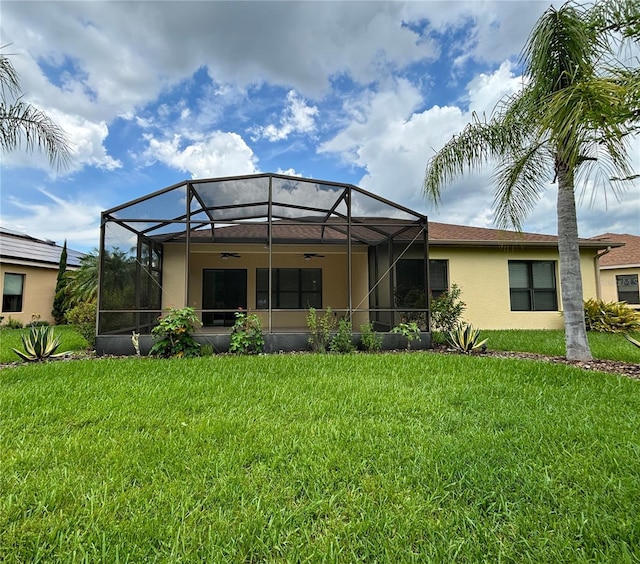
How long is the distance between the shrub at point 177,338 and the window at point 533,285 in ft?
32.6

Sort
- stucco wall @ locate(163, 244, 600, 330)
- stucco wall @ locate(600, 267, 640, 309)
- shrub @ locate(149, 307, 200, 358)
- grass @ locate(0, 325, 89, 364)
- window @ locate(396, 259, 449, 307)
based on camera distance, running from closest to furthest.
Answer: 1. shrub @ locate(149, 307, 200, 358)
2. grass @ locate(0, 325, 89, 364)
3. window @ locate(396, 259, 449, 307)
4. stucco wall @ locate(163, 244, 600, 330)
5. stucco wall @ locate(600, 267, 640, 309)

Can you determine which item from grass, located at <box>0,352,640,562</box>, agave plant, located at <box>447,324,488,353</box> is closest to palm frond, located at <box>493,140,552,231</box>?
agave plant, located at <box>447,324,488,353</box>

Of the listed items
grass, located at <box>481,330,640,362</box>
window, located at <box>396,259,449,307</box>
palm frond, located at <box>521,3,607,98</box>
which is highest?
palm frond, located at <box>521,3,607,98</box>

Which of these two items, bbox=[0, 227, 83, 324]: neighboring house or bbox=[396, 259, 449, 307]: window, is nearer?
bbox=[396, 259, 449, 307]: window

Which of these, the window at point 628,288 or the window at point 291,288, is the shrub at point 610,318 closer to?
the window at point 628,288

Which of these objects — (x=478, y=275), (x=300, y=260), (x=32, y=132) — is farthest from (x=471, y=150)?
(x=32, y=132)

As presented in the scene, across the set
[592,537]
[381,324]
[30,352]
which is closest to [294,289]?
[381,324]

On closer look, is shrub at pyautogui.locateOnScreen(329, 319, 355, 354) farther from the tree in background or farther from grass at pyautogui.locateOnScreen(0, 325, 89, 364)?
the tree in background

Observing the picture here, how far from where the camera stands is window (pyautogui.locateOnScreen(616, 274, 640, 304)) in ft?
48.3

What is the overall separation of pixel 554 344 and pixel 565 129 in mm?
5884

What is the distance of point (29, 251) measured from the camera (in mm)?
14750

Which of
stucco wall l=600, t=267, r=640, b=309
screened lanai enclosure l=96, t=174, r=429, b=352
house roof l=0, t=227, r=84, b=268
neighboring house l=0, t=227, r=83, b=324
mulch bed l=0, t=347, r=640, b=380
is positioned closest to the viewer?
mulch bed l=0, t=347, r=640, b=380

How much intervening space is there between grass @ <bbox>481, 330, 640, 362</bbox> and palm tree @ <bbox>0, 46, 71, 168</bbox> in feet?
33.9

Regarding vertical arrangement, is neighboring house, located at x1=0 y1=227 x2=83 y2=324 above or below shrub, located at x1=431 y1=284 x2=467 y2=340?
above
